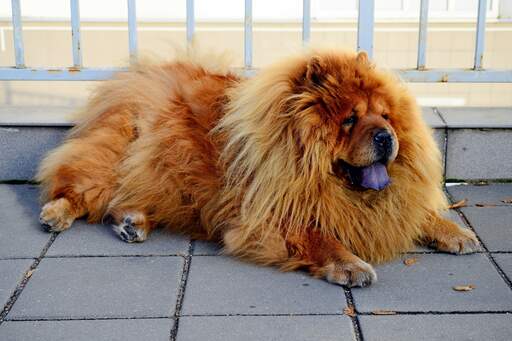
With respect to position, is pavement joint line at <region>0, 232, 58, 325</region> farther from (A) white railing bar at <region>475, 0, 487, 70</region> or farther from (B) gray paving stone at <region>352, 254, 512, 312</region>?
(A) white railing bar at <region>475, 0, 487, 70</region>

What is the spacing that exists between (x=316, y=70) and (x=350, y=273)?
2.78 feet

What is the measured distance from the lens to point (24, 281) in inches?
127

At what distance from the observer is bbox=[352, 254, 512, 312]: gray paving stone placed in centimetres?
299

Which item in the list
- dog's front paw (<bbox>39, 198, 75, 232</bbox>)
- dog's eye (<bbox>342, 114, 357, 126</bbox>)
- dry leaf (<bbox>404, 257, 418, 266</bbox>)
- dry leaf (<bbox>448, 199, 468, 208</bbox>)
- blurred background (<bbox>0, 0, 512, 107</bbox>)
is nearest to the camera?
dog's eye (<bbox>342, 114, 357, 126</bbox>)

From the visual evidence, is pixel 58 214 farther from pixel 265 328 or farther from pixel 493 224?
pixel 493 224

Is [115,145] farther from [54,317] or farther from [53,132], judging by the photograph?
[54,317]

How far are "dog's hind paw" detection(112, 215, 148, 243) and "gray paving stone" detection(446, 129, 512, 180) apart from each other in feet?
5.96

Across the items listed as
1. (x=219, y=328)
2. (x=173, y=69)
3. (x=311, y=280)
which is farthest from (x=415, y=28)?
(x=219, y=328)

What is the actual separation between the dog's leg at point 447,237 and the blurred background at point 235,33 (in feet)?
14.1

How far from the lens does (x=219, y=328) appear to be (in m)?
2.82

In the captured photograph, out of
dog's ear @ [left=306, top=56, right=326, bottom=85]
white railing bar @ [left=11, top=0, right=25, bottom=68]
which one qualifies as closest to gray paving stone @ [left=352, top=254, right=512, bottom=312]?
dog's ear @ [left=306, top=56, right=326, bottom=85]

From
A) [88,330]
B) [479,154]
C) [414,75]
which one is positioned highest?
[414,75]

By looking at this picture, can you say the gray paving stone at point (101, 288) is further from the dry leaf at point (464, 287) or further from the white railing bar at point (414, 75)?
the white railing bar at point (414, 75)

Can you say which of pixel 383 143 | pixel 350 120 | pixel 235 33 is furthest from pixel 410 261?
pixel 235 33
